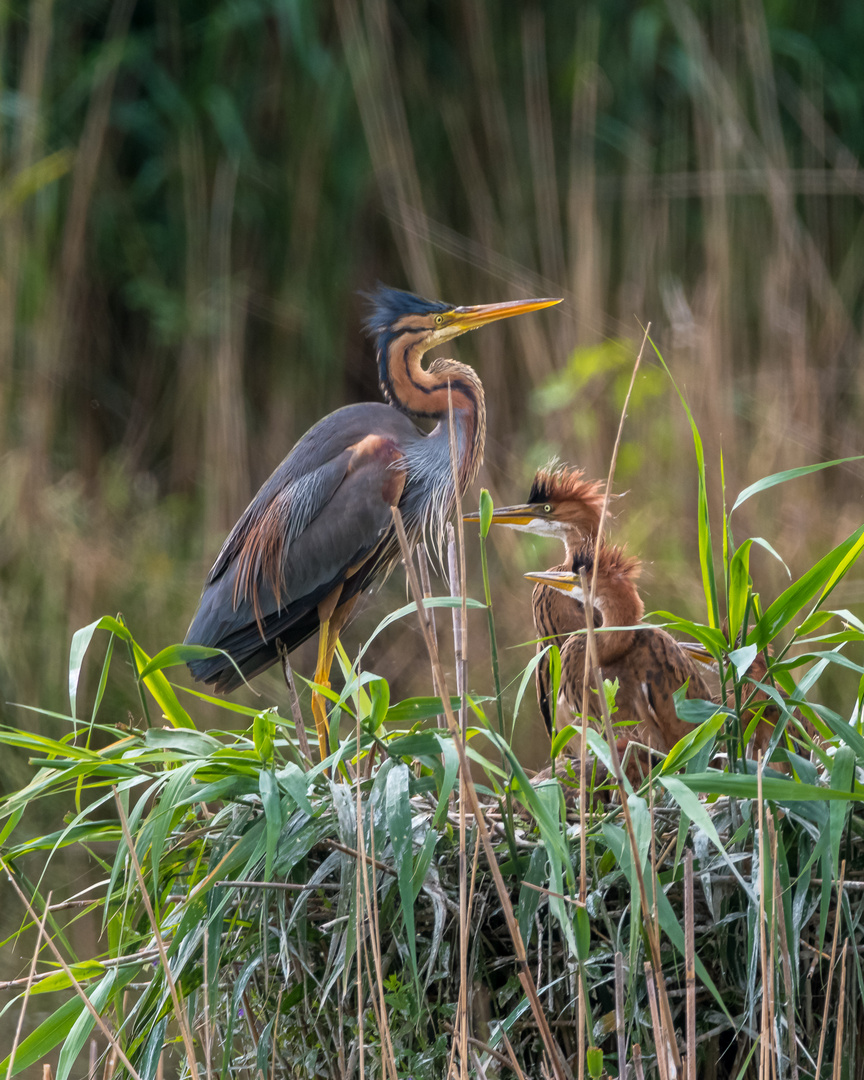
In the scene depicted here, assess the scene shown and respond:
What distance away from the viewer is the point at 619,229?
425 cm

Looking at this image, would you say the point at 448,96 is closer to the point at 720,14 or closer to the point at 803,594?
the point at 720,14

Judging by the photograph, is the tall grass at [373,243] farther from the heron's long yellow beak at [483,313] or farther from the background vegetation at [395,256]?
the heron's long yellow beak at [483,313]

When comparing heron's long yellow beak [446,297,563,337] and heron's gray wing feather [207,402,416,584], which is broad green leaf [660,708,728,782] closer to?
heron's long yellow beak [446,297,563,337]

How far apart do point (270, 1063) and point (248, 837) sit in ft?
0.99

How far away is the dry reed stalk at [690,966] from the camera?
41.0 inches

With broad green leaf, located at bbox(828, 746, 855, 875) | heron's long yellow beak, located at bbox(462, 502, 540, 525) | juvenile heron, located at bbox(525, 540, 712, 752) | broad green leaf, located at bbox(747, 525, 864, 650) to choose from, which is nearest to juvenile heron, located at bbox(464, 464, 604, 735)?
heron's long yellow beak, located at bbox(462, 502, 540, 525)

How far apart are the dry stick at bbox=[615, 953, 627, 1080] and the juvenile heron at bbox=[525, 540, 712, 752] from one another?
76cm

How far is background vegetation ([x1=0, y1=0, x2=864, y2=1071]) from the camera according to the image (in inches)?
133

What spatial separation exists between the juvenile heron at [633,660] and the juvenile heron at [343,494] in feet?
1.62

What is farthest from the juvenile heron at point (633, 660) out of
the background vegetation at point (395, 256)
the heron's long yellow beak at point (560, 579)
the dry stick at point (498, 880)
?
the background vegetation at point (395, 256)

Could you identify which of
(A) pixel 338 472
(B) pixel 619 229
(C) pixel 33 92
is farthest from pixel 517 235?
(A) pixel 338 472

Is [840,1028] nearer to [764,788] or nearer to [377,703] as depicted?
[764,788]

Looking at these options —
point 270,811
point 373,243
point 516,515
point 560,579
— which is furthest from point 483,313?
point 373,243

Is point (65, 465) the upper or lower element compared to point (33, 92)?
lower
